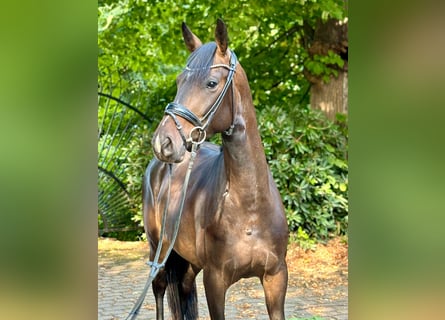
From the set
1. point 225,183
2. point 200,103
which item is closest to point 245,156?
point 225,183

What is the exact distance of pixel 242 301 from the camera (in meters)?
6.16

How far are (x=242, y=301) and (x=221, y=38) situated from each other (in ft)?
13.3

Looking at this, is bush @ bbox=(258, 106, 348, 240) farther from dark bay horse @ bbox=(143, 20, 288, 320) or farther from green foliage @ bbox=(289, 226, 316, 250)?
dark bay horse @ bbox=(143, 20, 288, 320)

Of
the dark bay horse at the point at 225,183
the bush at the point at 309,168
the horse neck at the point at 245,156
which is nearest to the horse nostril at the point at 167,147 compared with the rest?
the dark bay horse at the point at 225,183

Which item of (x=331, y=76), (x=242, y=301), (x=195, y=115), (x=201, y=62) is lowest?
(x=242, y=301)

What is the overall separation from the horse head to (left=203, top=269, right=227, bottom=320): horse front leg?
79 cm

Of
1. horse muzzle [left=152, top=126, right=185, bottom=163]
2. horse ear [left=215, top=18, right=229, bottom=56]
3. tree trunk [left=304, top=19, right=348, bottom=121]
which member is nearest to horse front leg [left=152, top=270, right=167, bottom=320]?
horse muzzle [left=152, top=126, right=185, bottom=163]

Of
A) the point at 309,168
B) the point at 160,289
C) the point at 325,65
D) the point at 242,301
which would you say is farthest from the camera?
the point at 325,65

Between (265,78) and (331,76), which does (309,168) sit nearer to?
(331,76)
